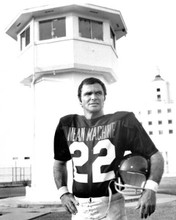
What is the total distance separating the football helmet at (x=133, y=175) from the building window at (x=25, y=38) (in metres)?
11.3

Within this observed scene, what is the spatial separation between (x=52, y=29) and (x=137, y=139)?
1066 centimetres

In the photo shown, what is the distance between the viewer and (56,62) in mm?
11992

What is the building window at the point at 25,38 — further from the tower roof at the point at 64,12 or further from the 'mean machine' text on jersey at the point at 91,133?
the 'mean machine' text on jersey at the point at 91,133

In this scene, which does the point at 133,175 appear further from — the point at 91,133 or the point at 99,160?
the point at 91,133

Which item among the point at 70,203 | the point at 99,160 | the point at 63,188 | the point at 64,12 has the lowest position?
the point at 70,203

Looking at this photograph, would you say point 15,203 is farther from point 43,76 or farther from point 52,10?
point 52,10

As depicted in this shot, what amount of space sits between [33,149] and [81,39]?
4.18 meters

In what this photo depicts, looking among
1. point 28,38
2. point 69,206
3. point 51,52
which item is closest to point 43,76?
point 51,52

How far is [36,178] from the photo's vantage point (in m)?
12.2

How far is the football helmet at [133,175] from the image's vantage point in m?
2.37

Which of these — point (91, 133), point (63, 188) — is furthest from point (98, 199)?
point (91, 133)

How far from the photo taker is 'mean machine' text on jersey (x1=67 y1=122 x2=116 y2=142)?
100 inches

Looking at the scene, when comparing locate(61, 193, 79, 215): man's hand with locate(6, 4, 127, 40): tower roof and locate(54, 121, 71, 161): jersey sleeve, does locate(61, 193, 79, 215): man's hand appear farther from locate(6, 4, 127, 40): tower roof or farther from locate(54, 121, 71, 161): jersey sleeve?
locate(6, 4, 127, 40): tower roof

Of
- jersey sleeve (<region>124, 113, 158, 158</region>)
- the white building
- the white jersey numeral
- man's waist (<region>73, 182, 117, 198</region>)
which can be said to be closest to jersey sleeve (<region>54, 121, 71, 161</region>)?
the white jersey numeral
